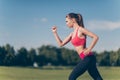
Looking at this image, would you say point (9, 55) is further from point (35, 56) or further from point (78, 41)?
point (78, 41)

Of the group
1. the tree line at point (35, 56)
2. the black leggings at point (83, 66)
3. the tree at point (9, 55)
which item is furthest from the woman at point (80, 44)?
the tree at point (9, 55)

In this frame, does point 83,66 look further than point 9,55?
No

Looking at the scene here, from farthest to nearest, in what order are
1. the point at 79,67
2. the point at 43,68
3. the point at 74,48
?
the point at 43,68 < the point at 74,48 < the point at 79,67

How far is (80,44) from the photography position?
4.30 meters

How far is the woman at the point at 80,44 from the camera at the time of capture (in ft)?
13.9

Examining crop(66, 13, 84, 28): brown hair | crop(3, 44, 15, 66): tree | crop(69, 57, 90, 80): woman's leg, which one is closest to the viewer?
crop(69, 57, 90, 80): woman's leg

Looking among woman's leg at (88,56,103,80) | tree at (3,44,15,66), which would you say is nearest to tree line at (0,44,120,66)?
tree at (3,44,15,66)

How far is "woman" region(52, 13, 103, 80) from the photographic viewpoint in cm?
423

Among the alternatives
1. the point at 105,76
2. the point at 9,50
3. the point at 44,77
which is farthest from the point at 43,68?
the point at 105,76

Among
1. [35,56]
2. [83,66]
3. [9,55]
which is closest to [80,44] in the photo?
[83,66]

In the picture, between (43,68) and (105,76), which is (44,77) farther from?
(105,76)

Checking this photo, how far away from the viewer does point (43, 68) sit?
4.82 m

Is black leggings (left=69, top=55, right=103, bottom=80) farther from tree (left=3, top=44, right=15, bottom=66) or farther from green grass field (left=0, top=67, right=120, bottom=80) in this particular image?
tree (left=3, top=44, right=15, bottom=66)

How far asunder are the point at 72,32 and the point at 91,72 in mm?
544
